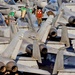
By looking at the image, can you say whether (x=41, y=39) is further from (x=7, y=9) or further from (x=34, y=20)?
(x=7, y=9)

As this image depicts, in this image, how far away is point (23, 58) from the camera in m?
22.4

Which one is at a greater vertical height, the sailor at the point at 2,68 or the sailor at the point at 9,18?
the sailor at the point at 9,18

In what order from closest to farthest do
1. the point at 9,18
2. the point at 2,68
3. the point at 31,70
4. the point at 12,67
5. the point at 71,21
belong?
the point at 2,68
the point at 12,67
the point at 31,70
the point at 71,21
the point at 9,18

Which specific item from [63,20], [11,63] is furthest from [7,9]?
[11,63]

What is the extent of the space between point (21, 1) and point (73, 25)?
20.7m

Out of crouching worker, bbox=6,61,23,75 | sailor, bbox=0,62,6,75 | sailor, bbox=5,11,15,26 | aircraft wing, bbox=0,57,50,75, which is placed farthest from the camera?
sailor, bbox=5,11,15,26

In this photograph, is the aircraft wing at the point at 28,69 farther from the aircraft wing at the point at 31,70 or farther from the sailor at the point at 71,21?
the sailor at the point at 71,21

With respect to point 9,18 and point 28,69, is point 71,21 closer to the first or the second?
point 9,18

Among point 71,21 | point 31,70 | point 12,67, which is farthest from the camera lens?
point 71,21

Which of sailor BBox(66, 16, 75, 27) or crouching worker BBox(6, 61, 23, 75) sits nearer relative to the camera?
crouching worker BBox(6, 61, 23, 75)

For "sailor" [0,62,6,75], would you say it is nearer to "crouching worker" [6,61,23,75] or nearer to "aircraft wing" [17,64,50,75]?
"crouching worker" [6,61,23,75]

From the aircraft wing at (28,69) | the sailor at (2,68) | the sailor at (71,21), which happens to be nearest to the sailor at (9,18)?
the sailor at (71,21)

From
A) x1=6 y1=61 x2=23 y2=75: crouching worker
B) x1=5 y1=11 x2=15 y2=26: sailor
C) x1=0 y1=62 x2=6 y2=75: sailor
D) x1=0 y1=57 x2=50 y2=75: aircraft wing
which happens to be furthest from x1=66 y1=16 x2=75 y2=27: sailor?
x1=0 y1=62 x2=6 y2=75: sailor

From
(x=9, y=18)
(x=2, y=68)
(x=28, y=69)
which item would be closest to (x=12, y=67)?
(x=2, y=68)
